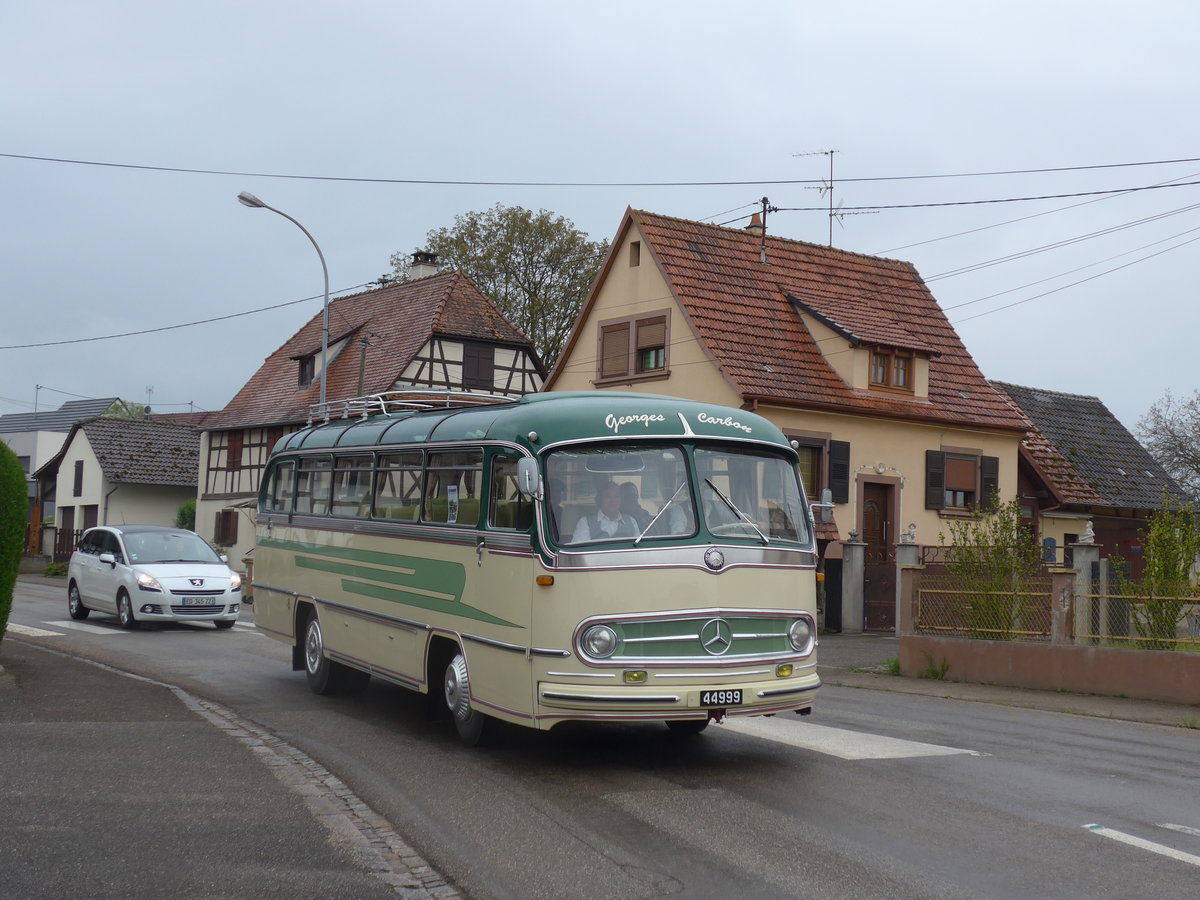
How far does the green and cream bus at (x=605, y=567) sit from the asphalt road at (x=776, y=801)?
55 centimetres

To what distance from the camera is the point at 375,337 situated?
4925 centimetres

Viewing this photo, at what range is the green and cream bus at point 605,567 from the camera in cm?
950

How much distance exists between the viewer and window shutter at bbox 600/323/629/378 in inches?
1371

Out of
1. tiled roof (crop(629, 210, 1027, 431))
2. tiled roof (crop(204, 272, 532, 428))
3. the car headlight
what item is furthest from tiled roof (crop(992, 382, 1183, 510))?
the car headlight

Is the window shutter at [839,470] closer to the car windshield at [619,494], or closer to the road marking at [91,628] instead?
the road marking at [91,628]

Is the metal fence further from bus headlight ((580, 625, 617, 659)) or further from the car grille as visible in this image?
the car grille

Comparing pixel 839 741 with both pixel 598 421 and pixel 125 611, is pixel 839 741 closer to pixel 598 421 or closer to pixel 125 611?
pixel 598 421

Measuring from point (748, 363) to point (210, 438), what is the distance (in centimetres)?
3004

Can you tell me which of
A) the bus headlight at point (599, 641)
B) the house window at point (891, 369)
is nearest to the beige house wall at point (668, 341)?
the house window at point (891, 369)

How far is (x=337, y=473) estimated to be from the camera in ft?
46.6

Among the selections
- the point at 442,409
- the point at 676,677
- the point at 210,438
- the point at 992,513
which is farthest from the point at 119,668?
the point at 210,438

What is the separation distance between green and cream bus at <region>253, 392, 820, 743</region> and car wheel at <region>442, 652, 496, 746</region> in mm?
19

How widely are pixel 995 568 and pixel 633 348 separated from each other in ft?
56.8

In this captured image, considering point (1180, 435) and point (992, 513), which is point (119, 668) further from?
point (1180, 435)
